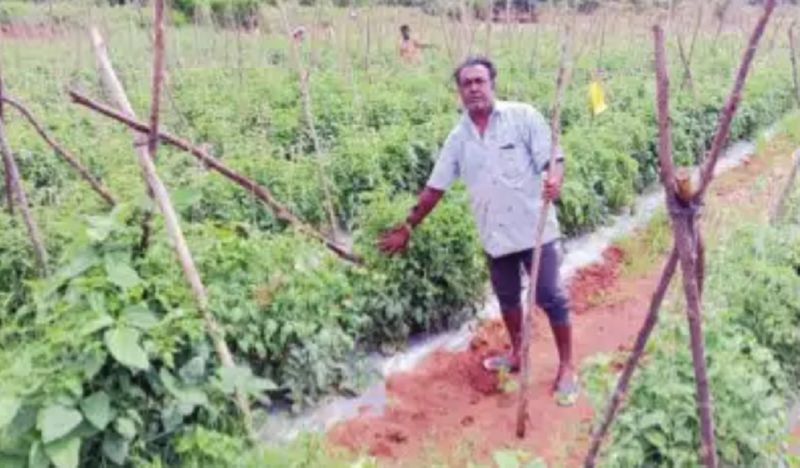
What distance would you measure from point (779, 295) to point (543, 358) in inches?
54.4

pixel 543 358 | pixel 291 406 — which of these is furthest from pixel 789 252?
pixel 291 406

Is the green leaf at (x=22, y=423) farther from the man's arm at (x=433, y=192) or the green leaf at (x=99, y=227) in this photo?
the man's arm at (x=433, y=192)

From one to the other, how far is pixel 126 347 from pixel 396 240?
1930mm

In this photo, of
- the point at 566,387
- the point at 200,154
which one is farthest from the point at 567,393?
the point at 200,154

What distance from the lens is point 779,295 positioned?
4348mm

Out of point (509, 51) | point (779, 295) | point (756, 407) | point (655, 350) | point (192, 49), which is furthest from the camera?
point (192, 49)

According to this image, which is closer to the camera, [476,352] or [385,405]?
[385,405]

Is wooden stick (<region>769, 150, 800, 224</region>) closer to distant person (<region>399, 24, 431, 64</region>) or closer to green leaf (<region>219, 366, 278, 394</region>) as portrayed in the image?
green leaf (<region>219, 366, 278, 394</region>)

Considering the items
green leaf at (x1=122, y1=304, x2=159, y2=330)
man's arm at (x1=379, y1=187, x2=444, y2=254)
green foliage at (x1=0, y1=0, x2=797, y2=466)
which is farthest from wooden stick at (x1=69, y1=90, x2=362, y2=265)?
green leaf at (x1=122, y1=304, x2=159, y2=330)

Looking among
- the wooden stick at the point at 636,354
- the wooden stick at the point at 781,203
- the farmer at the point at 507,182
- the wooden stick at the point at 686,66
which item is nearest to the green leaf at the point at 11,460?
the wooden stick at the point at 636,354

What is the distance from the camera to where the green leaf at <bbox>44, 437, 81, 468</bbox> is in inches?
121

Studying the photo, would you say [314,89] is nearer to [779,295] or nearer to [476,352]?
[476,352]

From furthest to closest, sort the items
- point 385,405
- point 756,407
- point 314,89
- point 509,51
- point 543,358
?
point 509,51 < point 314,89 < point 543,358 < point 385,405 < point 756,407

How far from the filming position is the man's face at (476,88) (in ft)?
14.1
